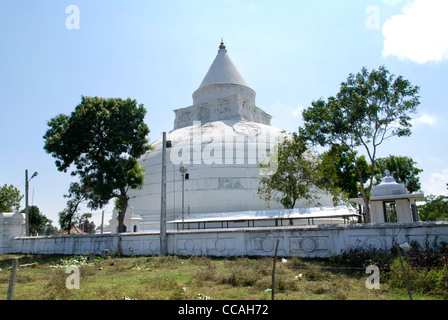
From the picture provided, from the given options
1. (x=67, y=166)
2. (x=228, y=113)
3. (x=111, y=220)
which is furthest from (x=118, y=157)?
(x=228, y=113)

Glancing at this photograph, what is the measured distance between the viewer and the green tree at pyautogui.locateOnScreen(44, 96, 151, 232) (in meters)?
19.6

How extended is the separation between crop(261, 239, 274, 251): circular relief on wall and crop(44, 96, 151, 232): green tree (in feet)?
32.4

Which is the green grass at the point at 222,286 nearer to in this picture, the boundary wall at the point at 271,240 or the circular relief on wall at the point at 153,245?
the boundary wall at the point at 271,240

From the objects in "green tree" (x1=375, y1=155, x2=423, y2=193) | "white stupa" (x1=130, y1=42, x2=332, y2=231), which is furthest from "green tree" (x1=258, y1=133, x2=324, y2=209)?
"green tree" (x1=375, y1=155, x2=423, y2=193)

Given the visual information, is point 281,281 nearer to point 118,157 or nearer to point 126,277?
point 126,277

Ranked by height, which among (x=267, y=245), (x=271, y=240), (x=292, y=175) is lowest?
(x=267, y=245)

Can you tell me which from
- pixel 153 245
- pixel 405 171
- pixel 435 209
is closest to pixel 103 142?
pixel 153 245

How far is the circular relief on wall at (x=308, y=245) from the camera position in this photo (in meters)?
12.4

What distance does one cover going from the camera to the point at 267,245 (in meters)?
13.2

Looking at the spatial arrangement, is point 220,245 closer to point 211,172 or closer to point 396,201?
point 396,201

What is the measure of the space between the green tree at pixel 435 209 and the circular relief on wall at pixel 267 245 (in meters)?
45.3

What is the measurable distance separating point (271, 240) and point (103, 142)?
1291 centimetres

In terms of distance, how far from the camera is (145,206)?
31.1 meters

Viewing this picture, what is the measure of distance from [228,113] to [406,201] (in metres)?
24.4
